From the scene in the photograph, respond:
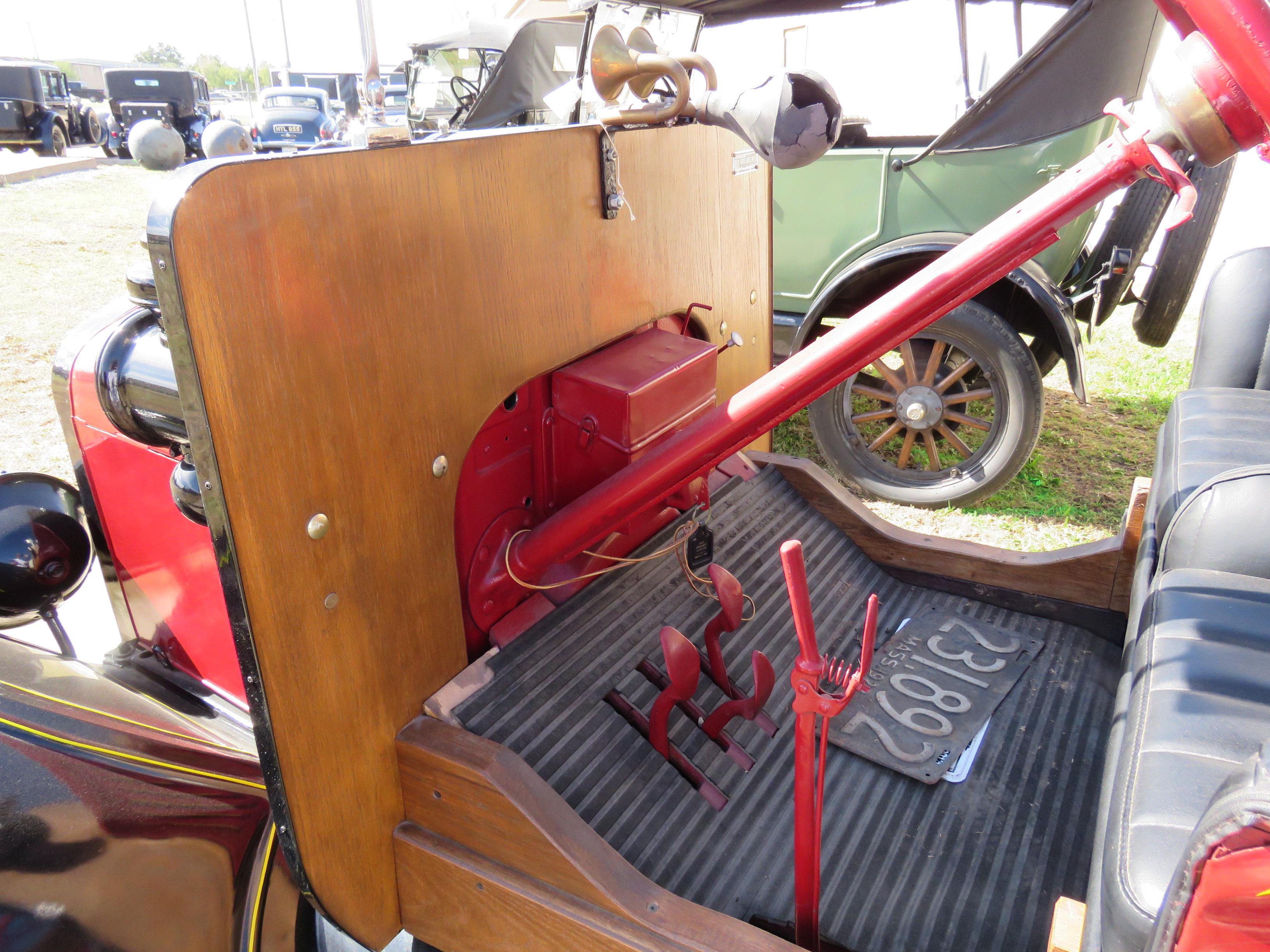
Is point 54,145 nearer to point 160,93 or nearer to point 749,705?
point 160,93

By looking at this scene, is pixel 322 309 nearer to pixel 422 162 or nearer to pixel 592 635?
pixel 422 162

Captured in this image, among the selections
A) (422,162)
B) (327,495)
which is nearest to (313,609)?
(327,495)

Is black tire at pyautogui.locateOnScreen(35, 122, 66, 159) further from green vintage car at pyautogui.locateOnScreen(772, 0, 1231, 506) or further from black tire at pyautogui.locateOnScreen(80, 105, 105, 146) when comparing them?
green vintage car at pyautogui.locateOnScreen(772, 0, 1231, 506)

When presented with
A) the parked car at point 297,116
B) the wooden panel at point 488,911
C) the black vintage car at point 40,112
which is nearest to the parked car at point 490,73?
the parked car at point 297,116

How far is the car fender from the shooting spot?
2.90m

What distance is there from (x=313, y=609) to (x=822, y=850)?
97 cm

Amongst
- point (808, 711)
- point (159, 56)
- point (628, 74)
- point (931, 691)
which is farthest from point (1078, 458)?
point (159, 56)

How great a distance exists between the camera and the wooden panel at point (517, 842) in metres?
1.10

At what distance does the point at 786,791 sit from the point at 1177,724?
0.70 meters

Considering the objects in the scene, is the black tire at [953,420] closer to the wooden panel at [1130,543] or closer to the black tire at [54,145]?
the wooden panel at [1130,543]

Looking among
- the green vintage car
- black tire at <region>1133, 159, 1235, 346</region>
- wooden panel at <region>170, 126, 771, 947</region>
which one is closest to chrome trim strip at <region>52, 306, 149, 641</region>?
wooden panel at <region>170, 126, 771, 947</region>

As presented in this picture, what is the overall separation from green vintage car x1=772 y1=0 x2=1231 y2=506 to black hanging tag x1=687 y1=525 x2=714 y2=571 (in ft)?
5.18

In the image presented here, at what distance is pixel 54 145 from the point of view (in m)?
14.1

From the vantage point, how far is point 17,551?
1.54m
